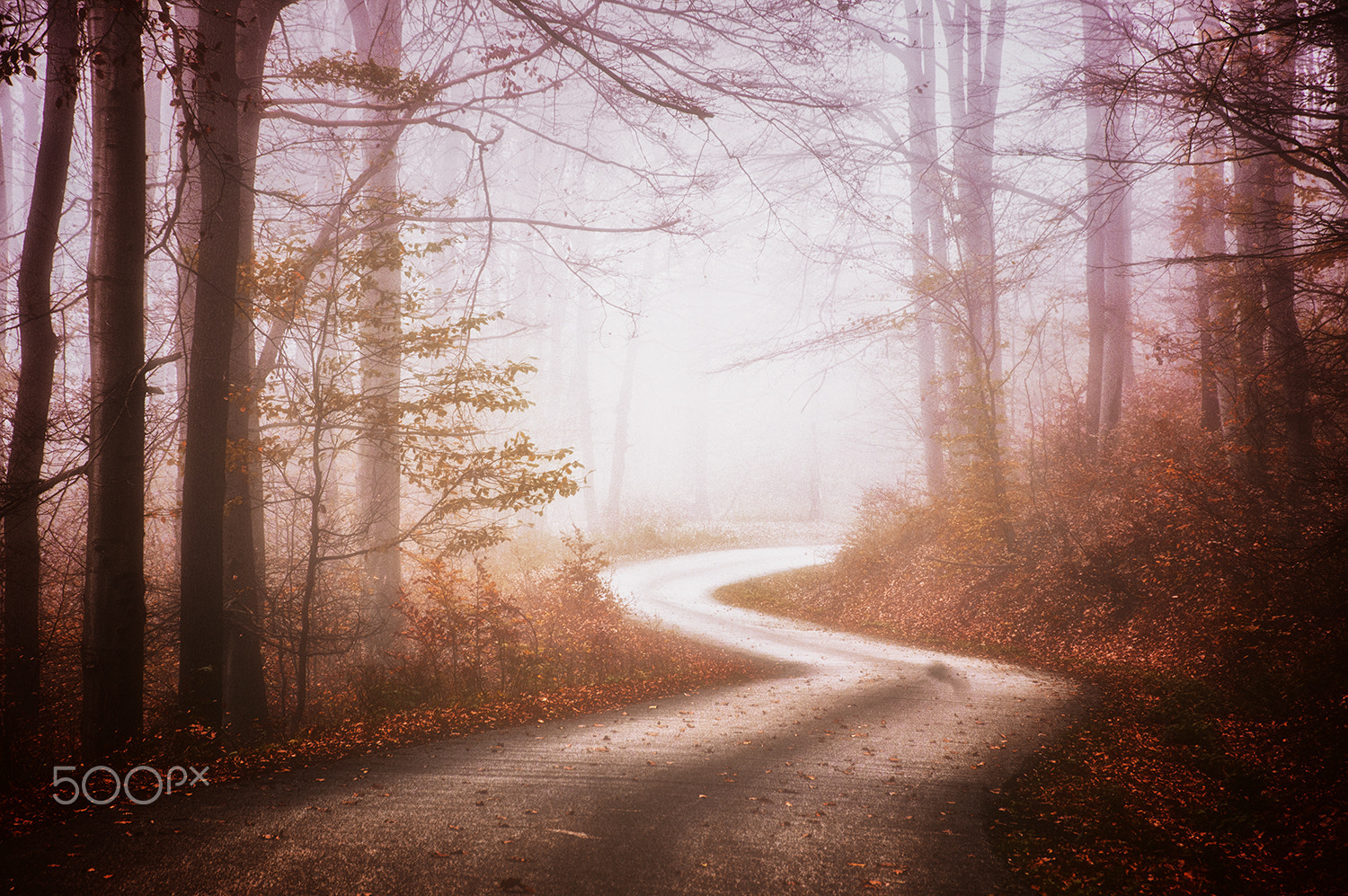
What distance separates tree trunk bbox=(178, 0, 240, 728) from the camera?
6098 millimetres

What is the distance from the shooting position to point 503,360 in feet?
33.3

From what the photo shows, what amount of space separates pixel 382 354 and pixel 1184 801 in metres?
8.87

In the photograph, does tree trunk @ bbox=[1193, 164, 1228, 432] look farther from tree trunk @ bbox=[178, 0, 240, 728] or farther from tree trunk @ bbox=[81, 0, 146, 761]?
tree trunk @ bbox=[81, 0, 146, 761]

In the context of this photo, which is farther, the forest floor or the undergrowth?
the undergrowth

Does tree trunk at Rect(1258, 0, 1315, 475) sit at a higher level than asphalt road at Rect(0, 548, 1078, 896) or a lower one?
higher

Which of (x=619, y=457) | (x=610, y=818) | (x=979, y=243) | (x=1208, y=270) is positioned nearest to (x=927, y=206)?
(x=979, y=243)

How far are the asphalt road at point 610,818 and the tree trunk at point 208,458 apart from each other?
202 centimetres

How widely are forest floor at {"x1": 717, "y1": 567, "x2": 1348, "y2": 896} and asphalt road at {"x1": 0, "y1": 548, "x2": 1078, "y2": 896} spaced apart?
33cm

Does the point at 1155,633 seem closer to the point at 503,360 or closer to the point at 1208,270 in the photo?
the point at 1208,270

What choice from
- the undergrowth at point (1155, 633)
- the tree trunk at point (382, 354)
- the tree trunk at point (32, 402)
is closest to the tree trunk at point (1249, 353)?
the undergrowth at point (1155, 633)

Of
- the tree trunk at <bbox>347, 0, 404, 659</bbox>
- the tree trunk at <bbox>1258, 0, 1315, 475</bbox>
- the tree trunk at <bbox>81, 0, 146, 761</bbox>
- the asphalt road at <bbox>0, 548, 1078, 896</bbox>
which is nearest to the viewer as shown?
the asphalt road at <bbox>0, 548, 1078, 896</bbox>

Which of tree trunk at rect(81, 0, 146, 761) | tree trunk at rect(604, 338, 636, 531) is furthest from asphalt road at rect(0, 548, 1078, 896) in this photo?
tree trunk at rect(604, 338, 636, 531)

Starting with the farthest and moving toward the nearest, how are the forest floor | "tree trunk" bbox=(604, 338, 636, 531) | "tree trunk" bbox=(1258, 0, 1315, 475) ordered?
"tree trunk" bbox=(604, 338, 636, 531)
"tree trunk" bbox=(1258, 0, 1315, 475)
the forest floor

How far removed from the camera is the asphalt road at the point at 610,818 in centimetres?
366
